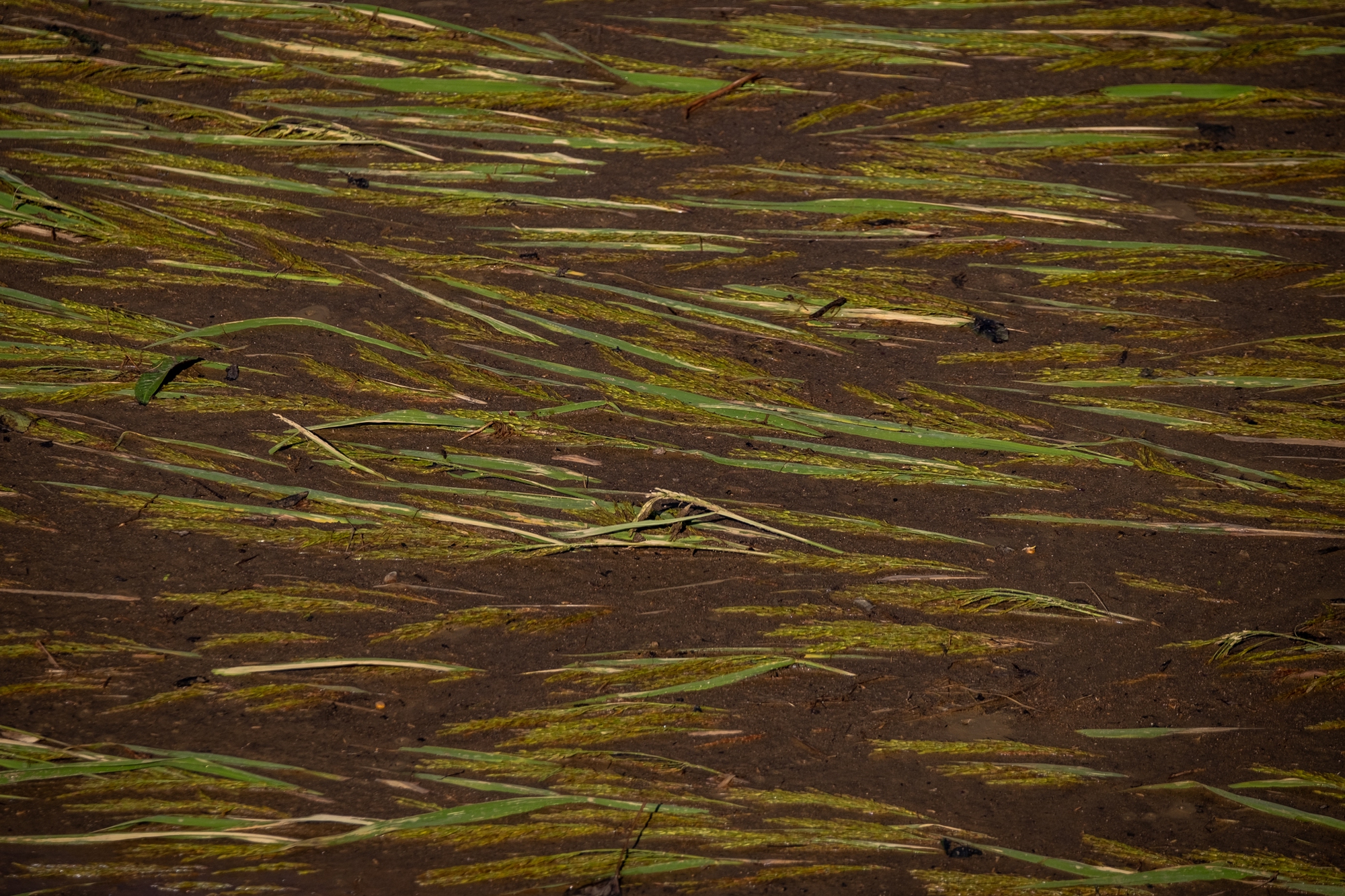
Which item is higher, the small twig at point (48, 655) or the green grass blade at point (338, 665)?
the small twig at point (48, 655)

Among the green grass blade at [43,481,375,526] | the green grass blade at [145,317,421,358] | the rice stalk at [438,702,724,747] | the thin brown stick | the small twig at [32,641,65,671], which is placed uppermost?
the thin brown stick

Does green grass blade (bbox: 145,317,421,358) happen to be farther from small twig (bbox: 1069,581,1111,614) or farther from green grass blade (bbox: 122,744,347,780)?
small twig (bbox: 1069,581,1111,614)

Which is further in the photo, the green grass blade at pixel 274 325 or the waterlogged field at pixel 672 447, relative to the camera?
the green grass blade at pixel 274 325

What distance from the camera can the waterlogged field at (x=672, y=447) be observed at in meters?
1.67

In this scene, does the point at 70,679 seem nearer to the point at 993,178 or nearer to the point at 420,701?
the point at 420,701

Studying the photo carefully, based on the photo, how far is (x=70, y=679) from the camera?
1793mm

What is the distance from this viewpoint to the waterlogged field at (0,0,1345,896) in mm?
1670

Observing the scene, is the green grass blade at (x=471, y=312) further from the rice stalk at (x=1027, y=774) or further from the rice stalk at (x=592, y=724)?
the rice stalk at (x=1027, y=774)

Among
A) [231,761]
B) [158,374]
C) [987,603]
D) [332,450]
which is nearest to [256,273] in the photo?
[158,374]

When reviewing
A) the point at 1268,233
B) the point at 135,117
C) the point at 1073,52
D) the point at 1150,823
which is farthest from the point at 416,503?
the point at 1073,52

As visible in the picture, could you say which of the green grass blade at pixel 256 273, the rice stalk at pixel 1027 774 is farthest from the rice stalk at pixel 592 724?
the green grass blade at pixel 256 273

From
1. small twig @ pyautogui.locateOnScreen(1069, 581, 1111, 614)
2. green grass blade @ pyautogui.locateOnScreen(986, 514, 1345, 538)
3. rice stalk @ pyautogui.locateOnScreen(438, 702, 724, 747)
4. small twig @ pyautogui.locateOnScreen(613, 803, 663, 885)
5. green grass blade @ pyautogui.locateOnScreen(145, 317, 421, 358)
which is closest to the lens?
small twig @ pyautogui.locateOnScreen(613, 803, 663, 885)

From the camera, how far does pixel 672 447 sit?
238 cm

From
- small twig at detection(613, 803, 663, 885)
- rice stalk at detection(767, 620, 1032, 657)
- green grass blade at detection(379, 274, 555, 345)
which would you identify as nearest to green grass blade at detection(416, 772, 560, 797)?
small twig at detection(613, 803, 663, 885)
